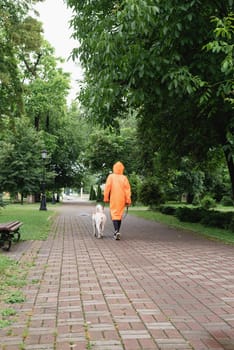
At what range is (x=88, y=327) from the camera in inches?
181

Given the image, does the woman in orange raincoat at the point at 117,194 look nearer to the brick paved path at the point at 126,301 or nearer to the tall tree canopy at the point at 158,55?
the tall tree canopy at the point at 158,55

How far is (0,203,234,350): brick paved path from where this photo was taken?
4.23 metres

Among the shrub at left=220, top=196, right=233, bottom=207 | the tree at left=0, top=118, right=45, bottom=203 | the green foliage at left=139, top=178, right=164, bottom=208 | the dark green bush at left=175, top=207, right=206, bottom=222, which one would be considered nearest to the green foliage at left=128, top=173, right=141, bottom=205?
the green foliage at left=139, top=178, right=164, bottom=208

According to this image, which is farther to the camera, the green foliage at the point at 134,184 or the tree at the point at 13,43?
the green foliage at the point at 134,184

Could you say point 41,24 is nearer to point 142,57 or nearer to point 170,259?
point 142,57

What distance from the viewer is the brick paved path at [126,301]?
423cm

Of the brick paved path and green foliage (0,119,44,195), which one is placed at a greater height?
green foliage (0,119,44,195)

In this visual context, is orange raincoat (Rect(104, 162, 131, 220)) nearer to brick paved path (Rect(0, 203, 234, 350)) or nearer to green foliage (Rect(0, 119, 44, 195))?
brick paved path (Rect(0, 203, 234, 350))

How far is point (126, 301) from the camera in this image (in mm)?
5730

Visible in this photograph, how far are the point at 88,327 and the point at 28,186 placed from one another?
34.0 meters

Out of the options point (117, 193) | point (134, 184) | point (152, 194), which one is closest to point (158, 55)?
point (117, 193)

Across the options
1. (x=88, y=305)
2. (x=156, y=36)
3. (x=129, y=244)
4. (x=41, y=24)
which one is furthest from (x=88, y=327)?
(x=41, y=24)

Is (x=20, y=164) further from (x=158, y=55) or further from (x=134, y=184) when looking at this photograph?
(x=158, y=55)

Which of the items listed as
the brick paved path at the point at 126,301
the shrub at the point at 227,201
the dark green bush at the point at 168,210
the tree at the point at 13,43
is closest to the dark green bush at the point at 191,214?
the dark green bush at the point at 168,210
